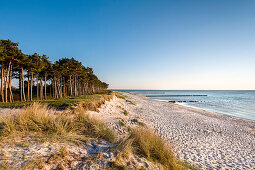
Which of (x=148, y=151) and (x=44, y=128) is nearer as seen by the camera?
(x=148, y=151)

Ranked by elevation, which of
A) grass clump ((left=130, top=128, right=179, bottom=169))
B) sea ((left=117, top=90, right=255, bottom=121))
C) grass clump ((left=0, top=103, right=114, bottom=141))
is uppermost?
grass clump ((left=0, top=103, right=114, bottom=141))

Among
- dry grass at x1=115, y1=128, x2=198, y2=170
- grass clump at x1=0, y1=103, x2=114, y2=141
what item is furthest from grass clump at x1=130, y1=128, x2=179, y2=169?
grass clump at x1=0, y1=103, x2=114, y2=141

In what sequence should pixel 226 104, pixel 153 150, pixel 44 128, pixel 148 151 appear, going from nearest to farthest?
pixel 148 151 → pixel 153 150 → pixel 44 128 → pixel 226 104

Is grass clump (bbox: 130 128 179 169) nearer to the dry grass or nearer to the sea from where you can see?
the dry grass

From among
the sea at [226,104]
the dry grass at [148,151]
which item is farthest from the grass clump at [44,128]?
the sea at [226,104]

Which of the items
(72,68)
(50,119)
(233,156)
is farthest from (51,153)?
(72,68)

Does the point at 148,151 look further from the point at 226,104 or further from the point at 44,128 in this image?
the point at 226,104

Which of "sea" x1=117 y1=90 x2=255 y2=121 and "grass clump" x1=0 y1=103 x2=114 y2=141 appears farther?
"sea" x1=117 y1=90 x2=255 y2=121

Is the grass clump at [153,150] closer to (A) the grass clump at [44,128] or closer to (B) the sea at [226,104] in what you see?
(A) the grass clump at [44,128]

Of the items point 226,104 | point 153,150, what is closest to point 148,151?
point 153,150

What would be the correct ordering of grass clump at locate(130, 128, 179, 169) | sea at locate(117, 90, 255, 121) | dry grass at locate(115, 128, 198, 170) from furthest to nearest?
1. sea at locate(117, 90, 255, 121)
2. grass clump at locate(130, 128, 179, 169)
3. dry grass at locate(115, 128, 198, 170)

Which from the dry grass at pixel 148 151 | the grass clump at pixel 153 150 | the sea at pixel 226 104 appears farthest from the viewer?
the sea at pixel 226 104

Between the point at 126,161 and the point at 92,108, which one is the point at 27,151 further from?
the point at 92,108

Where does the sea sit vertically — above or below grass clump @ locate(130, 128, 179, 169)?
below
